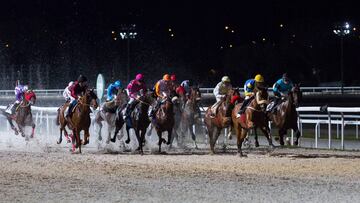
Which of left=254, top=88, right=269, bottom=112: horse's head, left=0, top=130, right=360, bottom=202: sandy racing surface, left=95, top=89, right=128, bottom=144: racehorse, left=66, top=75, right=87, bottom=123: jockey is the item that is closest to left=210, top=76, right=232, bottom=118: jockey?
left=0, top=130, right=360, bottom=202: sandy racing surface

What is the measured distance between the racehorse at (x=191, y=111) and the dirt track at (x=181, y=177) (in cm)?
331

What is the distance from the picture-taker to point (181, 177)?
13.2 m

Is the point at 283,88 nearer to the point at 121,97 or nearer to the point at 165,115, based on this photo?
the point at 165,115

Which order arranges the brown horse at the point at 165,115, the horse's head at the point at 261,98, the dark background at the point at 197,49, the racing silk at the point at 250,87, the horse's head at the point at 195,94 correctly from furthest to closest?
the dark background at the point at 197,49 → the horse's head at the point at 195,94 → the brown horse at the point at 165,115 → the racing silk at the point at 250,87 → the horse's head at the point at 261,98

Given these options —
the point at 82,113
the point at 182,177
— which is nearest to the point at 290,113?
the point at 82,113

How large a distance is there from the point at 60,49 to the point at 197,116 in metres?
63.9

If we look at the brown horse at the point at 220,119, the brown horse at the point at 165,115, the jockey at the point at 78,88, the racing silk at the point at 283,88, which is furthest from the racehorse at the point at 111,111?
the racing silk at the point at 283,88

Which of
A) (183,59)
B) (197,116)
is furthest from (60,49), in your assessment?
(197,116)

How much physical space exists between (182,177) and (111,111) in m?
9.68

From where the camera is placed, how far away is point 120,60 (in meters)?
81.7

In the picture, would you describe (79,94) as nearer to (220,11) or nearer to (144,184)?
(144,184)

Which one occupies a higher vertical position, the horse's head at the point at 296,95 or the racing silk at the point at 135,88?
the racing silk at the point at 135,88

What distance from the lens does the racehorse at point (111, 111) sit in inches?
861

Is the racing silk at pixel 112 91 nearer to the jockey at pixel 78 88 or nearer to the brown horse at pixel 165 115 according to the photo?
the jockey at pixel 78 88
